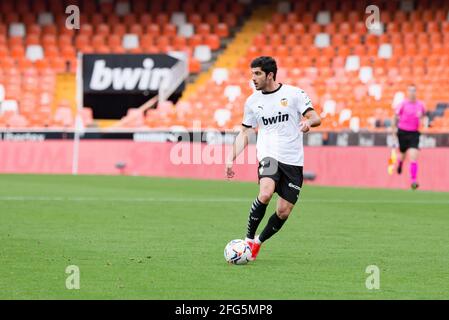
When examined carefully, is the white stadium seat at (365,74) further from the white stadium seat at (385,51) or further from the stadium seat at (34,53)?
the stadium seat at (34,53)

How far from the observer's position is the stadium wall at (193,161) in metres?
26.8

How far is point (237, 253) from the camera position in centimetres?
1112

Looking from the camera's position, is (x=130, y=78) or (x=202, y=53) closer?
(x=130, y=78)

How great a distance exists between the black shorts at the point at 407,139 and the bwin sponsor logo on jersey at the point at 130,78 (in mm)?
12509

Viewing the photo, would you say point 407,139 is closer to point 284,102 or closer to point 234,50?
point 284,102

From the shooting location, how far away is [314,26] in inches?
1483

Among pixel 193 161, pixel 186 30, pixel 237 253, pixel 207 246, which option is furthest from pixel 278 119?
pixel 186 30

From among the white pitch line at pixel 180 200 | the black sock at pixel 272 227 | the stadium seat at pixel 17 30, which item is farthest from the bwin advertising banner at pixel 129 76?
the black sock at pixel 272 227

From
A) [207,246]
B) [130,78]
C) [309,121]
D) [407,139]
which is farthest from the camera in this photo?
[130,78]

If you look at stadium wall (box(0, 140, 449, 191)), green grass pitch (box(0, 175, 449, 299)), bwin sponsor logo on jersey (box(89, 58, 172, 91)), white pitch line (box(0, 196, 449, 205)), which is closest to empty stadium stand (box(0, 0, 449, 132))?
bwin sponsor logo on jersey (box(89, 58, 172, 91))

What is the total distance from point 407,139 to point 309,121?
14.0m

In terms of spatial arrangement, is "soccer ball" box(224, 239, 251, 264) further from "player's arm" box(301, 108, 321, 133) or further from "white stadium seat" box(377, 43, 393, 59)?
"white stadium seat" box(377, 43, 393, 59)
